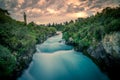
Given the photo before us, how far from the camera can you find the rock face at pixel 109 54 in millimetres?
18766

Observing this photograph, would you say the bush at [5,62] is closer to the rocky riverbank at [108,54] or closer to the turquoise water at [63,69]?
the turquoise water at [63,69]

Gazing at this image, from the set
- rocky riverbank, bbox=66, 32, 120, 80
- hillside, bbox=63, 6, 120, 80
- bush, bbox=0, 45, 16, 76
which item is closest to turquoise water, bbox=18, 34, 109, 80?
rocky riverbank, bbox=66, 32, 120, 80

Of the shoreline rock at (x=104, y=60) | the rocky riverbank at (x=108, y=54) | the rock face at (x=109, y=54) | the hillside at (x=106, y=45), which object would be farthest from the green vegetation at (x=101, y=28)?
the shoreline rock at (x=104, y=60)

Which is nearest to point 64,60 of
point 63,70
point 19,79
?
point 63,70

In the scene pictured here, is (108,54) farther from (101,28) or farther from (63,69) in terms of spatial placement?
(63,69)

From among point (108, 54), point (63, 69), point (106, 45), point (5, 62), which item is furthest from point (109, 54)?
point (5, 62)

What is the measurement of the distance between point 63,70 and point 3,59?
1044cm

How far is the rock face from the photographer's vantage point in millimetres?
18766

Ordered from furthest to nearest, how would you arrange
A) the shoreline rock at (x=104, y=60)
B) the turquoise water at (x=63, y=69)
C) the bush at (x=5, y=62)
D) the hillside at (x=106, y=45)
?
the turquoise water at (x=63, y=69) < the shoreline rock at (x=104, y=60) < the hillside at (x=106, y=45) < the bush at (x=5, y=62)

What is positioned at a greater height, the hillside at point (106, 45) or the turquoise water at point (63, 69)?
the hillside at point (106, 45)

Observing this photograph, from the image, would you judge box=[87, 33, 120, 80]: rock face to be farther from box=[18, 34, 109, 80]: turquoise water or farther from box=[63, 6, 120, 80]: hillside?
box=[18, 34, 109, 80]: turquoise water

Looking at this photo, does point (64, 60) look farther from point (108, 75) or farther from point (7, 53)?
point (7, 53)

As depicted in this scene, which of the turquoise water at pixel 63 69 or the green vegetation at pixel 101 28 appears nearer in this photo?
the green vegetation at pixel 101 28

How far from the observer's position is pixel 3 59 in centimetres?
1540
